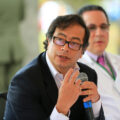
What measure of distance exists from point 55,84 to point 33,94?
17 centimetres

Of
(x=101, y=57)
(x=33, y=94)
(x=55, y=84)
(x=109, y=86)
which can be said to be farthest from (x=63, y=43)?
(x=101, y=57)

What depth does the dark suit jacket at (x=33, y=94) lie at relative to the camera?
1.35 metres

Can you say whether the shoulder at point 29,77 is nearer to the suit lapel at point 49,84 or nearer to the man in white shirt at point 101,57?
the suit lapel at point 49,84

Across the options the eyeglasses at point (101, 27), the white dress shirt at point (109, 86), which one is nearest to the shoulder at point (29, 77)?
the white dress shirt at point (109, 86)

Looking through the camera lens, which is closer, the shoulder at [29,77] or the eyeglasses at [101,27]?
the shoulder at [29,77]

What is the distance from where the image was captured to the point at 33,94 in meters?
1.40

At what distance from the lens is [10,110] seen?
1438 millimetres

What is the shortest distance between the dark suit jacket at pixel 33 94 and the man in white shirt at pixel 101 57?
1.82ft

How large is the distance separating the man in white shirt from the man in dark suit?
0.51m

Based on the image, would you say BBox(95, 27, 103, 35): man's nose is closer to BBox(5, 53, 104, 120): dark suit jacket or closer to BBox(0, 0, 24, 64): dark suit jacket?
BBox(5, 53, 104, 120): dark suit jacket

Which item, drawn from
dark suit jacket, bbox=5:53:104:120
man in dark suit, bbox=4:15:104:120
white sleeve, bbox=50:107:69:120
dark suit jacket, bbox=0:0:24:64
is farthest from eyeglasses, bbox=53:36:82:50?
dark suit jacket, bbox=0:0:24:64

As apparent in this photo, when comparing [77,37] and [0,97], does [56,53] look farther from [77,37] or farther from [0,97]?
[0,97]

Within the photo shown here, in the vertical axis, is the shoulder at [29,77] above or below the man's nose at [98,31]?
below

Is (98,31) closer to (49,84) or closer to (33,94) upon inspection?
(49,84)
